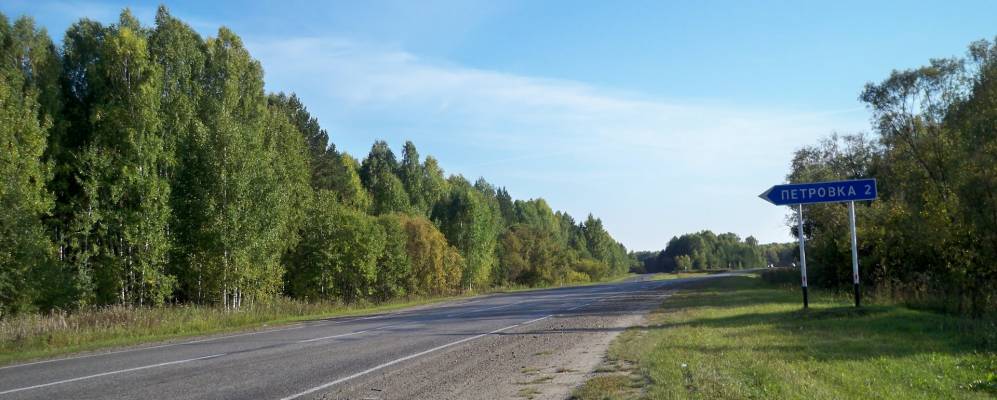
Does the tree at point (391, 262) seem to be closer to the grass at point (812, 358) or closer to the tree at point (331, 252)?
the tree at point (331, 252)

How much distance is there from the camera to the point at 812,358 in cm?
1050

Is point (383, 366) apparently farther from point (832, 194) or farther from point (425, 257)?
point (425, 257)

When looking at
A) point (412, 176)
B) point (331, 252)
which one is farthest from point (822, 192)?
point (412, 176)

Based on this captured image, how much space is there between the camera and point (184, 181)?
33156mm

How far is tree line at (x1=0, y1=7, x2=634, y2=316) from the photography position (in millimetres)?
26812

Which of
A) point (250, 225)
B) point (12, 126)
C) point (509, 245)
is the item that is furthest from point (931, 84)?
point (509, 245)

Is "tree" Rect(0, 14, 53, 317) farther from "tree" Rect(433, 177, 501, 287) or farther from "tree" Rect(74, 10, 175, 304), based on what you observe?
"tree" Rect(433, 177, 501, 287)

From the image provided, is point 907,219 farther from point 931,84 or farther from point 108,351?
point 108,351

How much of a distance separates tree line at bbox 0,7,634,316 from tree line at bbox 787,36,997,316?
27.8m

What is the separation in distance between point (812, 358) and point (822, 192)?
9.98 meters

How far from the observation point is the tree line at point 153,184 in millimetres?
26812

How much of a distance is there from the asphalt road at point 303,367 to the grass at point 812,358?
6.78 feet

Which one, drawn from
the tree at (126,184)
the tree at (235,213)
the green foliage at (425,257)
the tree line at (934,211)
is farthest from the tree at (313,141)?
the tree line at (934,211)

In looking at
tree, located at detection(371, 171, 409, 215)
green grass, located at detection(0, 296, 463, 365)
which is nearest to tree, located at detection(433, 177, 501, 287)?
tree, located at detection(371, 171, 409, 215)
